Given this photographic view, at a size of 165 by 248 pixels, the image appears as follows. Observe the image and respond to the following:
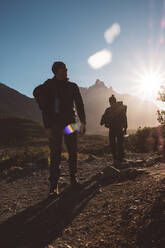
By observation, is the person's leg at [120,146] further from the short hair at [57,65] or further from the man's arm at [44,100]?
the short hair at [57,65]

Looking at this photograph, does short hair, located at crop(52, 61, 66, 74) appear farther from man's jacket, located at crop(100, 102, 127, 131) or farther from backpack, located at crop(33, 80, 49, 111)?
man's jacket, located at crop(100, 102, 127, 131)

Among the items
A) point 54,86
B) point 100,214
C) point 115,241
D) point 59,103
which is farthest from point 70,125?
point 115,241

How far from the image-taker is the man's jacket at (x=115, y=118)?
631 centimetres

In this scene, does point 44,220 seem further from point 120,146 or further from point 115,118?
point 115,118

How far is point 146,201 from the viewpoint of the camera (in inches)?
100

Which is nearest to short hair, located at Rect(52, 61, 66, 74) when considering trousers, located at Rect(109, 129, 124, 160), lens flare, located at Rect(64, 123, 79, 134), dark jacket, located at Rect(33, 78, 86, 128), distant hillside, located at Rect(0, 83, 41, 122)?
dark jacket, located at Rect(33, 78, 86, 128)

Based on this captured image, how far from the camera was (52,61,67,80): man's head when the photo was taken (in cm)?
361

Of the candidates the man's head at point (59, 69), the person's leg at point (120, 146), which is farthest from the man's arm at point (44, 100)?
the person's leg at point (120, 146)

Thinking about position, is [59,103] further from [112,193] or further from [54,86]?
[112,193]

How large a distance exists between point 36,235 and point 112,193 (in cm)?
143

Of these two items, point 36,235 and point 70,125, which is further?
point 70,125

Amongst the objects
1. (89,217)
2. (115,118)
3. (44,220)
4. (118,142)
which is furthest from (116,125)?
(44,220)

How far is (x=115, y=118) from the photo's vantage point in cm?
635

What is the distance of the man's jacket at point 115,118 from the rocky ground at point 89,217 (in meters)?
2.35
